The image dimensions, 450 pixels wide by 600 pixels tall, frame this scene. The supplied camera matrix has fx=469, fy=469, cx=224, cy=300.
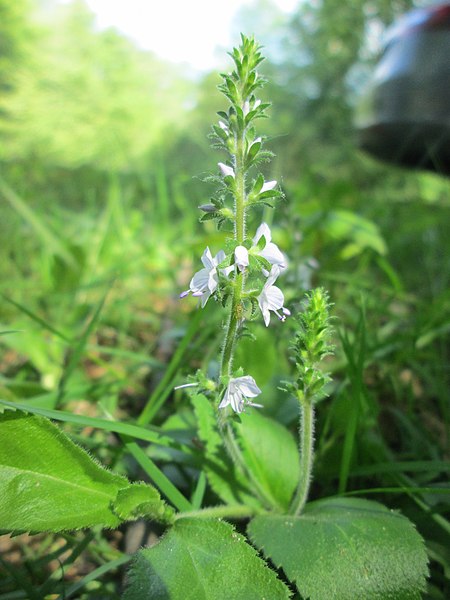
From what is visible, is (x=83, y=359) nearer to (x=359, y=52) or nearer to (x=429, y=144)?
Result: (x=429, y=144)

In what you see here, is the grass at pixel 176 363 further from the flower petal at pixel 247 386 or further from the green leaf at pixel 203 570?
the flower petal at pixel 247 386

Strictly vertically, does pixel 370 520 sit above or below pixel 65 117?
below

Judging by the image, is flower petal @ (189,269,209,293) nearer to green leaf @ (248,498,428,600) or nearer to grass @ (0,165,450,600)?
grass @ (0,165,450,600)

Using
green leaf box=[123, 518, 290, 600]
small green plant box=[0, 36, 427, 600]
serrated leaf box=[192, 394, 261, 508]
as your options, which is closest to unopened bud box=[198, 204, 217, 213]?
small green plant box=[0, 36, 427, 600]

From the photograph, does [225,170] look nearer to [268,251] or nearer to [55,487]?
[268,251]

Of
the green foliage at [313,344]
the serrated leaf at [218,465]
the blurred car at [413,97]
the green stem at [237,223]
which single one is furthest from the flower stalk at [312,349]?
the blurred car at [413,97]

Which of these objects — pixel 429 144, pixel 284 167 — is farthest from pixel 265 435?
pixel 284 167
